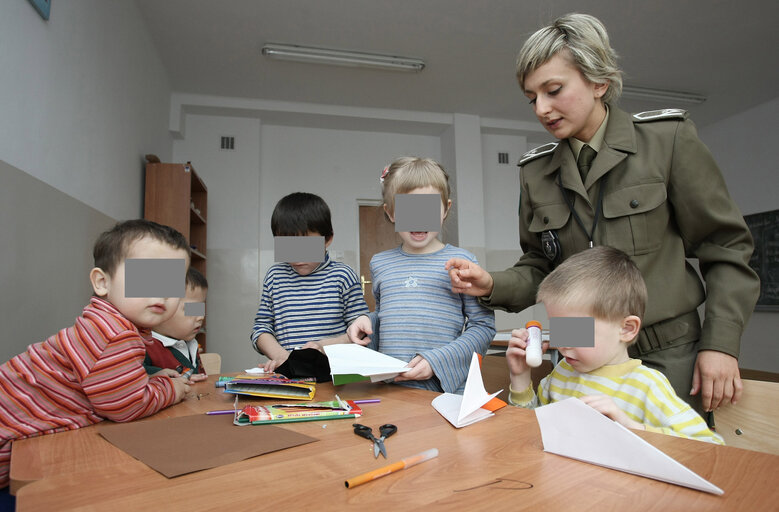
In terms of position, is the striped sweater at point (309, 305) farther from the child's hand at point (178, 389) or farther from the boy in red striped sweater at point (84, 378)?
the boy in red striped sweater at point (84, 378)

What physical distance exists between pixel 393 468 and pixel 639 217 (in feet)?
3.09

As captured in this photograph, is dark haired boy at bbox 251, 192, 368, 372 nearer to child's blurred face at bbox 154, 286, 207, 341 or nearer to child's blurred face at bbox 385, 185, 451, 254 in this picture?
child's blurred face at bbox 154, 286, 207, 341

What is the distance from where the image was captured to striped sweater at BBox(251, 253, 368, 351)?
177 cm

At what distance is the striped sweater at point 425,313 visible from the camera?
1.35 metres

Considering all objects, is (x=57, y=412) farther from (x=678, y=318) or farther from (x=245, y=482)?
(x=678, y=318)

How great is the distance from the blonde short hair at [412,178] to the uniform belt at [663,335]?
67cm

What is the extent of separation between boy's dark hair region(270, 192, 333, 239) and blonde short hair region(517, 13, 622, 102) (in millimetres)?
936

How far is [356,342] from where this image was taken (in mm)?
1312

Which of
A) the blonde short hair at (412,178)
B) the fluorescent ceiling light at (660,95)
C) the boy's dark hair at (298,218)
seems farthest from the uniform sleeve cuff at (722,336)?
the fluorescent ceiling light at (660,95)

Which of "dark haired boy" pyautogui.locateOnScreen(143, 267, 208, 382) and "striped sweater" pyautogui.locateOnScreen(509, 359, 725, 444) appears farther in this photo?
"dark haired boy" pyautogui.locateOnScreen(143, 267, 208, 382)

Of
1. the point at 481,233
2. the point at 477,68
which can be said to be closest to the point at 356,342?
the point at 477,68

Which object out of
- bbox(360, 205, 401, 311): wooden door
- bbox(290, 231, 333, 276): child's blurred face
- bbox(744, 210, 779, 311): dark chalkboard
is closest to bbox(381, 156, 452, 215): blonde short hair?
bbox(290, 231, 333, 276): child's blurred face

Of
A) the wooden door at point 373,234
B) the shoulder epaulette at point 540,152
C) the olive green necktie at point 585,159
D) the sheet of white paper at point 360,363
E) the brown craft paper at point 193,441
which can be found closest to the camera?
the brown craft paper at point 193,441

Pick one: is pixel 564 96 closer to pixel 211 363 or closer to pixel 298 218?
pixel 298 218
